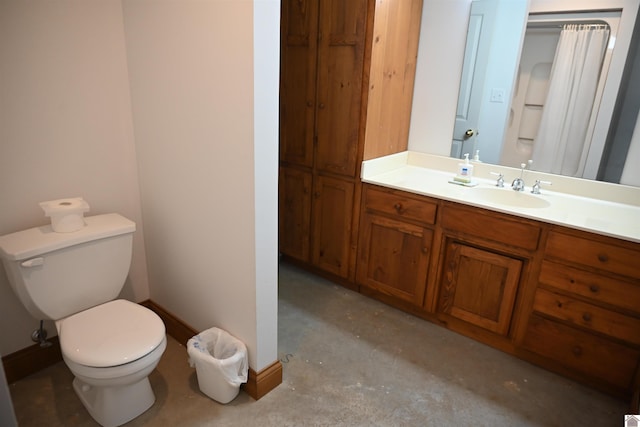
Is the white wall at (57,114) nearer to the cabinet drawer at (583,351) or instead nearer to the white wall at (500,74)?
the white wall at (500,74)

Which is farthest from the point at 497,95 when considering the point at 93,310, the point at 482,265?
the point at 93,310

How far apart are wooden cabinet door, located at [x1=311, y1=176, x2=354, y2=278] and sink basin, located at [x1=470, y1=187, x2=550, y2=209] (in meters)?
0.77

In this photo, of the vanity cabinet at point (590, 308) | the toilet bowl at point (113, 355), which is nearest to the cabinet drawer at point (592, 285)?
the vanity cabinet at point (590, 308)

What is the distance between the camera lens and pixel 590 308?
188 centimetres

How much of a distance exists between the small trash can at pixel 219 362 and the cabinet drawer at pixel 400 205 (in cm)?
115

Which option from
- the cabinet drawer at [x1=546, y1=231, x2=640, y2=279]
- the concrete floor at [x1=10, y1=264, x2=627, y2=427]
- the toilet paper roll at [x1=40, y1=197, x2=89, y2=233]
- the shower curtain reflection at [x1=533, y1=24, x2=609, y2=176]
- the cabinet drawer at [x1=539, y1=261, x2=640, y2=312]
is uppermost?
the shower curtain reflection at [x1=533, y1=24, x2=609, y2=176]

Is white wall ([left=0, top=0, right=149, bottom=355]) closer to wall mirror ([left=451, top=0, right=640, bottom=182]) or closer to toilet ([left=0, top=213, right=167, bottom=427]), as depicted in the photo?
toilet ([left=0, top=213, right=167, bottom=427])

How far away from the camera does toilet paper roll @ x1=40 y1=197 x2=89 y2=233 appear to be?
1736 millimetres

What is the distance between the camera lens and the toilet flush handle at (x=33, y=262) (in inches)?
63.1

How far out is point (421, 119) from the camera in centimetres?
278

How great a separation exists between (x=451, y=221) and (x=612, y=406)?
3.66 ft

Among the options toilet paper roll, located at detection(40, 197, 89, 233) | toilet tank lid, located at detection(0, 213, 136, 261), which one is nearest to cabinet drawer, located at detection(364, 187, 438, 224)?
toilet tank lid, located at detection(0, 213, 136, 261)

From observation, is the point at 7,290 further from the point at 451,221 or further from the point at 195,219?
the point at 451,221

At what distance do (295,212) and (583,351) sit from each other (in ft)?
6.10
